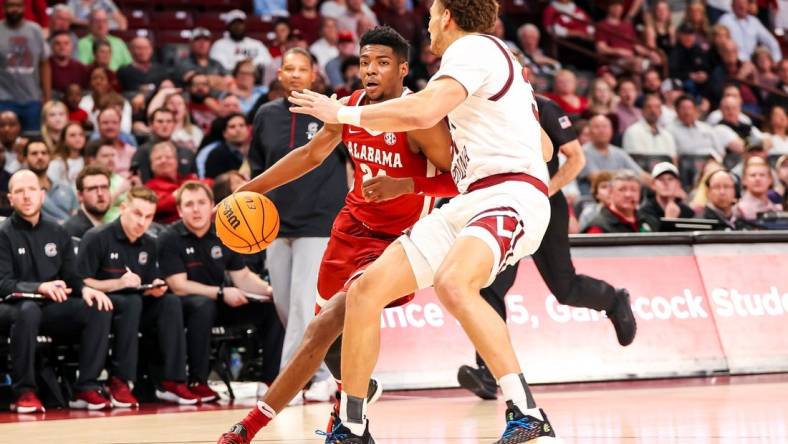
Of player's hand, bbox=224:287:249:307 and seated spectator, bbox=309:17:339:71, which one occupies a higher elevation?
seated spectator, bbox=309:17:339:71

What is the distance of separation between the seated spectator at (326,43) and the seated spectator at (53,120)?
431 centimetres

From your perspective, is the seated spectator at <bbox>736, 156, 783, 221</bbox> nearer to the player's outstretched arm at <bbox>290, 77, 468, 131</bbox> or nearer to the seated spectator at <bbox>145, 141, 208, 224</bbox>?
the seated spectator at <bbox>145, 141, 208, 224</bbox>

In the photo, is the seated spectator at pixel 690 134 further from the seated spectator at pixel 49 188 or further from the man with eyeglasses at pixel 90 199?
the man with eyeglasses at pixel 90 199

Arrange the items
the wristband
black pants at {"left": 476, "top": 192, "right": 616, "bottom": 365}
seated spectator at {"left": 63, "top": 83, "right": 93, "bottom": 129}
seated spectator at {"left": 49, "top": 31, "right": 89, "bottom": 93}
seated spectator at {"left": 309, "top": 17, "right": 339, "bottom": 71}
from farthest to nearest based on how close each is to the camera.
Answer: seated spectator at {"left": 309, "top": 17, "right": 339, "bottom": 71} < seated spectator at {"left": 49, "top": 31, "right": 89, "bottom": 93} < seated spectator at {"left": 63, "top": 83, "right": 93, "bottom": 129} < black pants at {"left": 476, "top": 192, "right": 616, "bottom": 365} < the wristband

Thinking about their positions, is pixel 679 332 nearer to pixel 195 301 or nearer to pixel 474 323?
pixel 195 301

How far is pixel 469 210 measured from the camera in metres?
5.23

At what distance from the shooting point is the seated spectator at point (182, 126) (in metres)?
12.3

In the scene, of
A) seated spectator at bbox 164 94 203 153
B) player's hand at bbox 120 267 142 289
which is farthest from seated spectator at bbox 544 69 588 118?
player's hand at bbox 120 267 142 289

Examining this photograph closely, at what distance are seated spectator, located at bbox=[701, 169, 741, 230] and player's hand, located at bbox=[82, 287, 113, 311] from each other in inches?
210

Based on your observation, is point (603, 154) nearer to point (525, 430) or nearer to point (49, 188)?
point (49, 188)

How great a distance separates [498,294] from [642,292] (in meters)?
1.97

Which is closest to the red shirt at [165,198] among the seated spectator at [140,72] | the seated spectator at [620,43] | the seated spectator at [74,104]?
the seated spectator at [74,104]

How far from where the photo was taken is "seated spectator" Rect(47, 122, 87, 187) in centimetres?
1102

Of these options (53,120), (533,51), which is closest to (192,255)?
(53,120)
